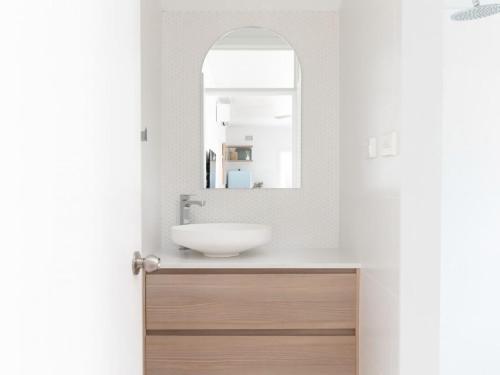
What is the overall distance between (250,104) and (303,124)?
306 millimetres

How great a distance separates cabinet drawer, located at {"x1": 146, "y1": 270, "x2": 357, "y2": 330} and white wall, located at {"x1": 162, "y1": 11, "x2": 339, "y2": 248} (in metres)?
0.56

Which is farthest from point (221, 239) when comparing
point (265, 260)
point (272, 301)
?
point (272, 301)

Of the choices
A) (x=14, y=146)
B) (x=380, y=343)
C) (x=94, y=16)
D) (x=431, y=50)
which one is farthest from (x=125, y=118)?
(x=380, y=343)

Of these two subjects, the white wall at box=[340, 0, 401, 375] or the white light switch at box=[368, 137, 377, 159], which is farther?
the white light switch at box=[368, 137, 377, 159]

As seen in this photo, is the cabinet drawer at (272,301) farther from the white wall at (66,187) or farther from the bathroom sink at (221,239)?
the white wall at (66,187)

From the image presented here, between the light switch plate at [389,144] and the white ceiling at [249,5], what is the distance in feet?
3.83

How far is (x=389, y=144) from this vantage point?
5.36 feet

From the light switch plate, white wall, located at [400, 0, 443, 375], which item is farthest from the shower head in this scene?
the light switch plate

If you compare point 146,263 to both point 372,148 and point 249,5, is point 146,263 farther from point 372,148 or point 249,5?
point 249,5

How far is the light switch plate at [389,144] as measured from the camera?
5.16 feet

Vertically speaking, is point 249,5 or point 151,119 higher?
point 249,5

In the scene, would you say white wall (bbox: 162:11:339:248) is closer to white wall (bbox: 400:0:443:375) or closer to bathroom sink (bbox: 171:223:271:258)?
bathroom sink (bbox: 171:223:271:258)

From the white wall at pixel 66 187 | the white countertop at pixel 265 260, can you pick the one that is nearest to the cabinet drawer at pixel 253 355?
the white countertop at pixel 265 260

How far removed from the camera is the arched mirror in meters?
2.60
